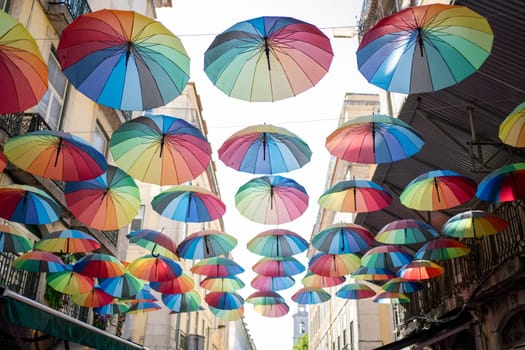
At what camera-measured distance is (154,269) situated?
13.4m

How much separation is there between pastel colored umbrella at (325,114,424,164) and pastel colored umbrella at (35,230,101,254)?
6.30 meters

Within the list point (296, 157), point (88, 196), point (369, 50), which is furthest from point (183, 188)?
point (369, 50)

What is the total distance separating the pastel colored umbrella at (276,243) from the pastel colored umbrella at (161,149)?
16.0 ft

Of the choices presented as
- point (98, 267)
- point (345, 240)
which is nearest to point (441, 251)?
point (345, 240)

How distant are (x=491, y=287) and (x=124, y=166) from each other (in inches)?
323

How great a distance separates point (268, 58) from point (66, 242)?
7.37 metres

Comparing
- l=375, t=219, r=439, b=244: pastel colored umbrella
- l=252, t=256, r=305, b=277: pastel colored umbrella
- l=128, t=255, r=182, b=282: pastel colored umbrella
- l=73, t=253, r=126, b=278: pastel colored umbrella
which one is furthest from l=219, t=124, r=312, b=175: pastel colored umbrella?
l=252, t=256, r=305, b=277: pastel colored umbrella

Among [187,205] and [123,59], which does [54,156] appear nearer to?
[123,59]

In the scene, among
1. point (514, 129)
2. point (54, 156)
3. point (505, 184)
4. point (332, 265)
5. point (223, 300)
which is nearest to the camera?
point (514, 129)

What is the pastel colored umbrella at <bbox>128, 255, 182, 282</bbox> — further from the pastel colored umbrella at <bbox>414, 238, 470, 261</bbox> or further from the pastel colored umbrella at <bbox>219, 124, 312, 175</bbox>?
the pastel colored umbrella at <bbox>414, 238, 470, 261</bbox>

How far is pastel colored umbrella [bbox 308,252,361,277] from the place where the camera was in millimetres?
14242

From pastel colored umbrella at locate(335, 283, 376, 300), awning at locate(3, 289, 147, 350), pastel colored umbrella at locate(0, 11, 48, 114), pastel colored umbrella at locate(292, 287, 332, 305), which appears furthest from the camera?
pastel colored umbrella at locate(292, 287, 332, 305)

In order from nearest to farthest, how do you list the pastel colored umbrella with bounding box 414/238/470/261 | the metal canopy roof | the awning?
1. the awning
2. the metal canopy roof
3. the pastel colored umbrella with bounding box 414/238/470/261

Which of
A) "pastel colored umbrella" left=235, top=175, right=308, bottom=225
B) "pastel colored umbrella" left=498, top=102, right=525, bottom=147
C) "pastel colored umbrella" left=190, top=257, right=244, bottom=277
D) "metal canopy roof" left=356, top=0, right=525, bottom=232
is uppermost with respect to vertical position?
"metal canopy roof" left=356, top=0, right=525, bottom=232
